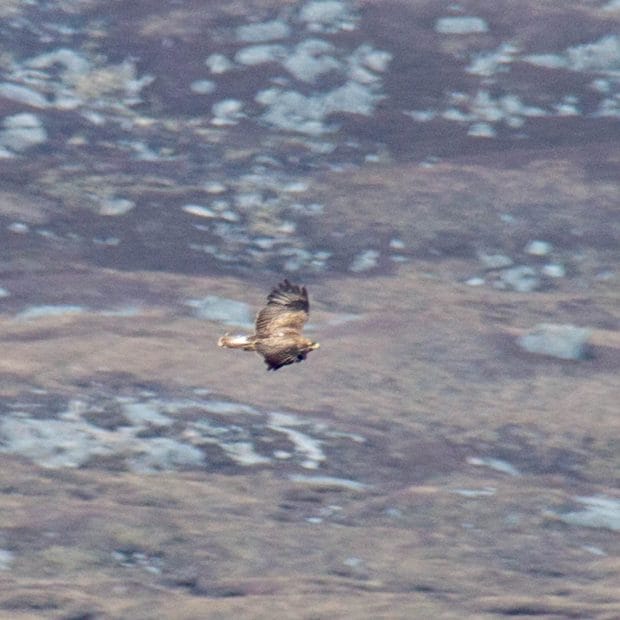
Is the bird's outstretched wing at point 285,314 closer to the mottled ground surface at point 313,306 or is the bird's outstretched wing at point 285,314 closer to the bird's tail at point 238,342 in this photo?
the bird's tail at point 238,342

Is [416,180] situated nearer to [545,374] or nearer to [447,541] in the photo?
[545,374]

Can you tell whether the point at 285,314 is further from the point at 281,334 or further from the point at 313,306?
the point at 313,306

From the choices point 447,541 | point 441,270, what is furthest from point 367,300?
point 447,541

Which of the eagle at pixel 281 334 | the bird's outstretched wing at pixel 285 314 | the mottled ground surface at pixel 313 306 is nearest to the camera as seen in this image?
the eagle at pixel 281 334

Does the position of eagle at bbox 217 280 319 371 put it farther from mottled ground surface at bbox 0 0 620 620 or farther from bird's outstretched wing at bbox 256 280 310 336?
mottled ground surface at bbox 0 0 620 620

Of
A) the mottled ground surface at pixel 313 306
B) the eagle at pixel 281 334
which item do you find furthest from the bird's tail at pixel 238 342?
the mottled ground surface at pixel 313 306

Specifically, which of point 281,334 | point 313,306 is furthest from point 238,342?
point 313,306
